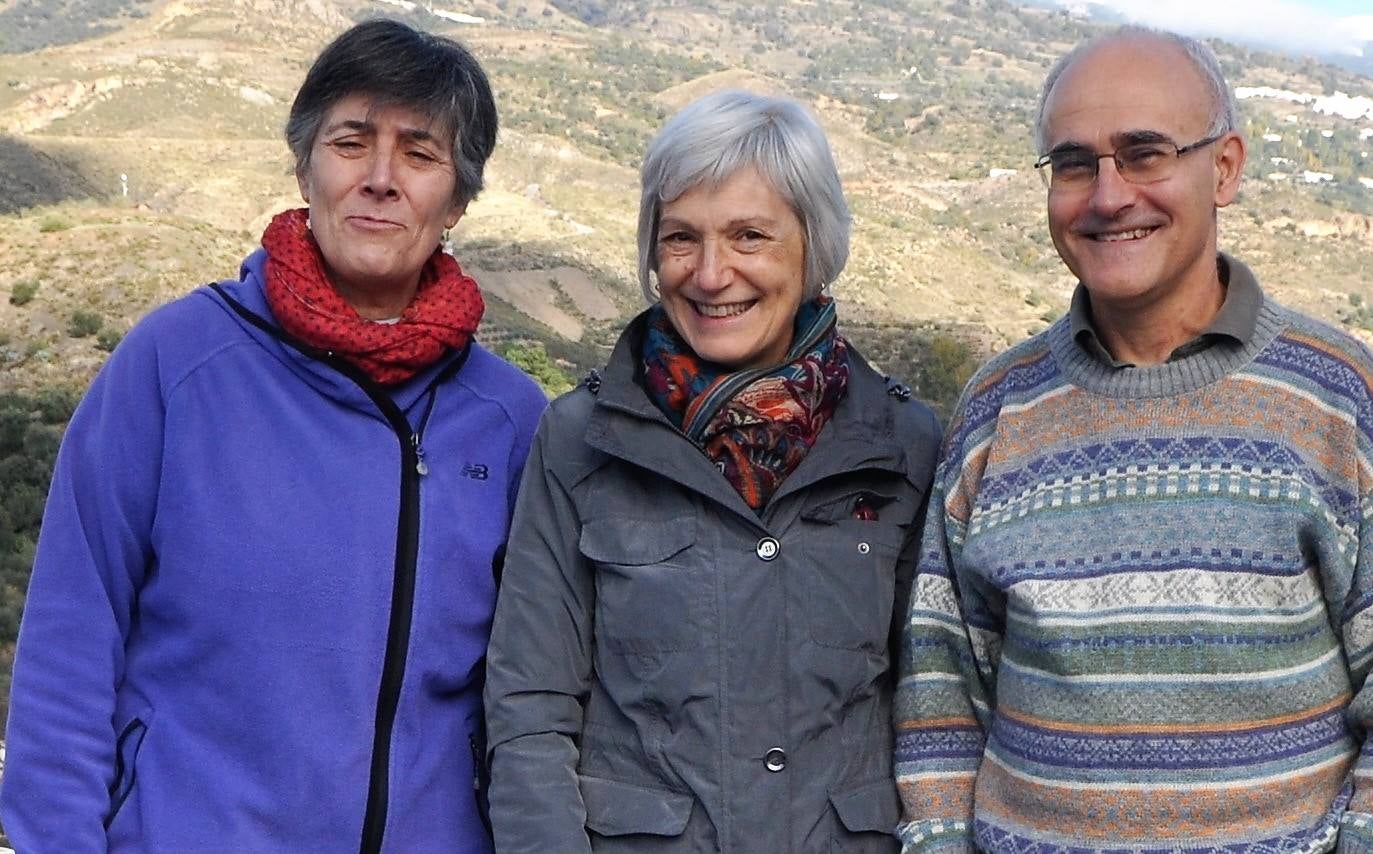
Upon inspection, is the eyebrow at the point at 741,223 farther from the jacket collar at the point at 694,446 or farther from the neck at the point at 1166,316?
the neck at the point at 1166,316

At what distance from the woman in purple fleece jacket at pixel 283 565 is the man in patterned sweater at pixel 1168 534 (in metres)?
0.88

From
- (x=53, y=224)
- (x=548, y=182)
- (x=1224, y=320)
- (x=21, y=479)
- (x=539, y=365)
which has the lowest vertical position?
(x=548, y=182)

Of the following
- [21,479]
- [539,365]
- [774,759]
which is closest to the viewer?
[774,759]

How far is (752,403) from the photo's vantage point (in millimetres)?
2314

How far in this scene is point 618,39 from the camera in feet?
308

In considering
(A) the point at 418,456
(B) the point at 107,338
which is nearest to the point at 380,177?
(A) the point at 418,456

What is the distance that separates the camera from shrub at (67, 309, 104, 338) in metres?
20.0

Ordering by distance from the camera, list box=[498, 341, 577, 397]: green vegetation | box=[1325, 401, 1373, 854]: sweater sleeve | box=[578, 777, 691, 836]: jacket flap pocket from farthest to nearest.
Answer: box=[498, 341, 577, 397]: green vegetation → box=[578, 777, 691, 836]: jacket flap pocket → box=[1325, 401, 1373, 854]: sweater sleeve

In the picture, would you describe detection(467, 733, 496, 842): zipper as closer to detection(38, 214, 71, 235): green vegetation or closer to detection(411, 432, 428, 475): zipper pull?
detection(411, 432, 428, 475): zipper pull

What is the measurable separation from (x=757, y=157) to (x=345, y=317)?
2.54 feet

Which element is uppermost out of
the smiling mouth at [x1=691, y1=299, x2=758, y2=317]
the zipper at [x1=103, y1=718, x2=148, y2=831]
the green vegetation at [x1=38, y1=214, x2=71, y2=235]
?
the smiling mouth at [x1=691, y1=299, x2=758, y2=317]

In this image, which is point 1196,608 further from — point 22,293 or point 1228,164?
point 22,293

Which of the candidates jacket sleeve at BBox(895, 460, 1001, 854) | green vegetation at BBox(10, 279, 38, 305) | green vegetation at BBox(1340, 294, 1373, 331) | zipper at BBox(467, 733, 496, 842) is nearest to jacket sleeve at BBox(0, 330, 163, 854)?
zipper at BBox(467, 733, 496, 842)

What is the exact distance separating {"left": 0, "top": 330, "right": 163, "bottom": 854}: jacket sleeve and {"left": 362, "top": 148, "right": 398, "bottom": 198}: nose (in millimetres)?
490
